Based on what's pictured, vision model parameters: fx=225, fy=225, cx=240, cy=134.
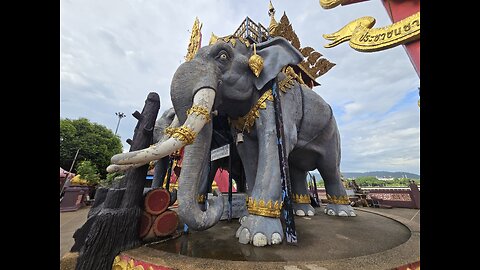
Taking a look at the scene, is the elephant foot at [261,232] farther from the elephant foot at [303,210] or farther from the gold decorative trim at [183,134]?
the elephant foot at [303,210]

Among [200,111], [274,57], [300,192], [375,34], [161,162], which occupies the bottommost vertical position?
[300,192]

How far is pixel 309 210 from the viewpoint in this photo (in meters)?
4.43

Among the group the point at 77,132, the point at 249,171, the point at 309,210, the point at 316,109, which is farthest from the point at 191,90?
the point at 77,132

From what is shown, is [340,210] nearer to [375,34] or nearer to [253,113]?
[253,113]

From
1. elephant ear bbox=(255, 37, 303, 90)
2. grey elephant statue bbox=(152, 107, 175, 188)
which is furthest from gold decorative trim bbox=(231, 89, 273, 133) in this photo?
grey elephant statue bbox=(152, 107, 175, 188)

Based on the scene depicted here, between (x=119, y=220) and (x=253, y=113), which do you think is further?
(x=253, y=113)

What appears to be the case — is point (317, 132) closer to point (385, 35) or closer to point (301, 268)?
point (385, 35)

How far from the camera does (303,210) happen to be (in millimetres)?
4457

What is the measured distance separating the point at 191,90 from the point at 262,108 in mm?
1009

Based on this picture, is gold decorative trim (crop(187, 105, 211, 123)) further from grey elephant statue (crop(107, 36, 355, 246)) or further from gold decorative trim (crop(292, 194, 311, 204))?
gold decorative trim (crop(292, 194, 311, 204))

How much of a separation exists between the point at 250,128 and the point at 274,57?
1.12 meters

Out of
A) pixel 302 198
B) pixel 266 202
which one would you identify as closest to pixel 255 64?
pixel 266 202

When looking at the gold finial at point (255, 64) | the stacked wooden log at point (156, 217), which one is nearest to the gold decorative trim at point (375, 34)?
the gold finial at point (255, 64)

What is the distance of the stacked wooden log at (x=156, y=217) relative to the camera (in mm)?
2467
